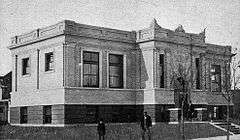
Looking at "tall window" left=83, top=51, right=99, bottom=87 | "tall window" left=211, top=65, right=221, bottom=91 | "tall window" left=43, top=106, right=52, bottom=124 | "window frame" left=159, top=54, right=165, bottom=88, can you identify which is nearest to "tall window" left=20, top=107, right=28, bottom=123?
"tall window" left=43, top=106, right=52, bottom=124

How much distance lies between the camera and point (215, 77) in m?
43.7

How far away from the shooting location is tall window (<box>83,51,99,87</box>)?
3438 cm

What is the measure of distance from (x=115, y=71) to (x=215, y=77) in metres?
12.1

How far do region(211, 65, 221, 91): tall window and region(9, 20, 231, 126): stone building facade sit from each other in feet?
13.7

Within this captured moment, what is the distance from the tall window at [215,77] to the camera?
1709 inches

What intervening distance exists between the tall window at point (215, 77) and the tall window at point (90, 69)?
13.6m

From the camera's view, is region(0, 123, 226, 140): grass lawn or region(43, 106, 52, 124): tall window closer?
region(0, 123, 226, 140): grass lawn

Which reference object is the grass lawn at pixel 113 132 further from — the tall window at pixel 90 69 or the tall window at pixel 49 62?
the tall window at pixel 49 62

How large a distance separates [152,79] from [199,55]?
620 cm

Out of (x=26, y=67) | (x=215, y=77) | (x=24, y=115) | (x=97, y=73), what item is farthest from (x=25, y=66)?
(x=215, y=77)

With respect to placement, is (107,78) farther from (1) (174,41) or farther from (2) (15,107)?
(2) (15,107)

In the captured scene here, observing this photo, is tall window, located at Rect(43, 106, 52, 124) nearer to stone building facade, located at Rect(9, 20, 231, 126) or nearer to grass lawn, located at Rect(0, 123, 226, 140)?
stone building facade, located at Rect(9, 20, 231, 126)

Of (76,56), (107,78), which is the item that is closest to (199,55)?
(107,78)

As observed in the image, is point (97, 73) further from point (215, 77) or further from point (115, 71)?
point (215, 77)
